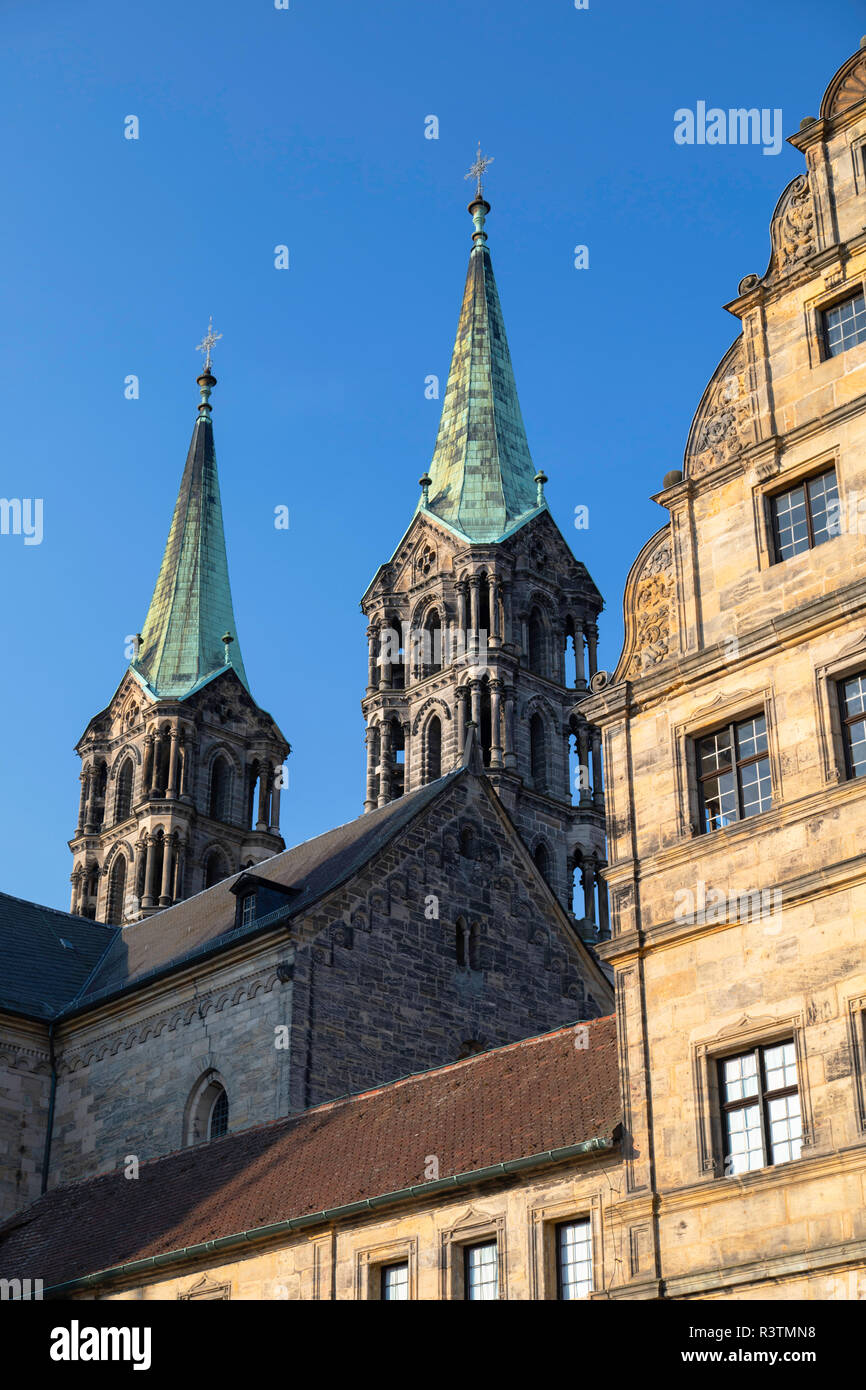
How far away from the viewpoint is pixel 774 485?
21.7 m

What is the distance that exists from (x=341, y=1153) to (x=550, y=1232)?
528 cm

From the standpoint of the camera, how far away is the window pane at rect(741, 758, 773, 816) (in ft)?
66.0

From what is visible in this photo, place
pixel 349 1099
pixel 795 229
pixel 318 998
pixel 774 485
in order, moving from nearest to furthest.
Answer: pixel 774 485, pixel 795 229, pixel 349 1099, pixel 318 998

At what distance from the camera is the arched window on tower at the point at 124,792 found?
228ft

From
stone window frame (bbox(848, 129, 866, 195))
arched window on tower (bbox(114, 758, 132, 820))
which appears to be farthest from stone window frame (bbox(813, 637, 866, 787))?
arched window on tower (bbox(114, 758, 132, 820))

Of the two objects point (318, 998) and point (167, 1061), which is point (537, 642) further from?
point (318, 998)

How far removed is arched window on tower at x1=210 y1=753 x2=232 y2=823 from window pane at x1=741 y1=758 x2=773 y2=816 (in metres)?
49.1

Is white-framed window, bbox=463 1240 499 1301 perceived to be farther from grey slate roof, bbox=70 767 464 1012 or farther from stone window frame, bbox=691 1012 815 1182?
grey slate roof, bbox=70 767 464 1012

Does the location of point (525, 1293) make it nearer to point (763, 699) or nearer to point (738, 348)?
point (763, 699)

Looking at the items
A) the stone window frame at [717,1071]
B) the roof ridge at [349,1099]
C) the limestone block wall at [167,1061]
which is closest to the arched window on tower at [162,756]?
the limestone block wall at [167,1061]

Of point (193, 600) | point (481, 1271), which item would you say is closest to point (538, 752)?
point (193, 600)

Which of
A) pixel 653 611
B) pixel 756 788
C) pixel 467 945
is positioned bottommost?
pixel 756 788
